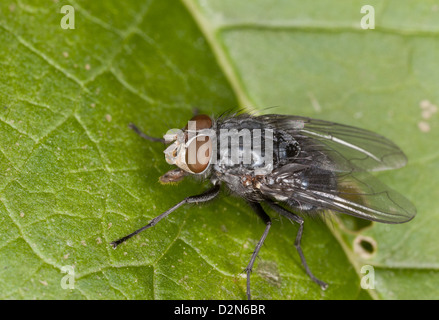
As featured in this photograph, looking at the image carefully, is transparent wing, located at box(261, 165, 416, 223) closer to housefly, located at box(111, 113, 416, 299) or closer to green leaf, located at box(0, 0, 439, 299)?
housefly, located at box(111, 113, 416, 299)

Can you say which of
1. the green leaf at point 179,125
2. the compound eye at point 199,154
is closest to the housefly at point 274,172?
the compound eye at point 199,154

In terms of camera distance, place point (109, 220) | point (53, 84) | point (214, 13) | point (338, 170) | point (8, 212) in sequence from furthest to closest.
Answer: point (214, 13) → point (338, 170) → point (53, 84) → point (109, 220) → point (8, 212)

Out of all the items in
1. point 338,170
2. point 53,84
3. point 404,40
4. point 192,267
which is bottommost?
point 192,267

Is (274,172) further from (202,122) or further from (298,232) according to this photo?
(202,122)

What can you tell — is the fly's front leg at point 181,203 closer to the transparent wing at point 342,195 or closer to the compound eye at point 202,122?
the transparent wing at point 342,195

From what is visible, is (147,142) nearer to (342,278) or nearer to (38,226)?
(38,226)
